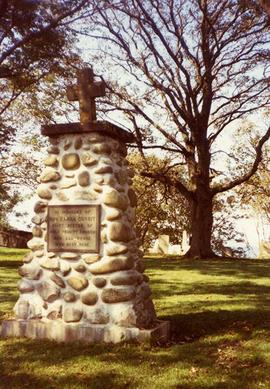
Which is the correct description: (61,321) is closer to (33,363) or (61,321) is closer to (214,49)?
(33,363)

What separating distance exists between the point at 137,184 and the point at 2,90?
15.4m

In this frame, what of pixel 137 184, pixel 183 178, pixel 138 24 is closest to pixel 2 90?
pixel 138 24

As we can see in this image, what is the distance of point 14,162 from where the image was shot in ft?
79.6

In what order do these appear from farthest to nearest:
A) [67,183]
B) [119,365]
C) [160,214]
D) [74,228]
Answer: [160,214], [67,183], [74,228], [119,365]

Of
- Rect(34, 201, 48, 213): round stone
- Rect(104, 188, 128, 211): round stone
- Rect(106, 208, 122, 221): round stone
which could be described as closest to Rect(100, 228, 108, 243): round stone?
Rect(106, 208, 122, 221): round stone

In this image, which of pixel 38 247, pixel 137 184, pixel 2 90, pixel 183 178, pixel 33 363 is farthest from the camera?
pixel 183 178

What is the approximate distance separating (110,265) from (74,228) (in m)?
0.77

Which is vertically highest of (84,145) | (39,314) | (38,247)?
(84,145)

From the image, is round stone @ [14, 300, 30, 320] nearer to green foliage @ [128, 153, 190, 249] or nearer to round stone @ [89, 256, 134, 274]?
round stone @ [89, 256, 134, 274]

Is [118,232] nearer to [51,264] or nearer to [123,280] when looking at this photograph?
[123,280]

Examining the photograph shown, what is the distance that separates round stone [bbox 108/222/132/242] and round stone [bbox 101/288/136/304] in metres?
0.67

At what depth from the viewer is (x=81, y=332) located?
6.17 meters

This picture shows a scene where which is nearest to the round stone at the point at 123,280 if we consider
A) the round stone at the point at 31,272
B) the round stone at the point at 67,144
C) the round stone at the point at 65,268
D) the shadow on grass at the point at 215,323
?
the round stone at the point at 65,268

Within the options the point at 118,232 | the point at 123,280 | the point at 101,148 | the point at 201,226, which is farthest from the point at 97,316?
the point at 201,226
